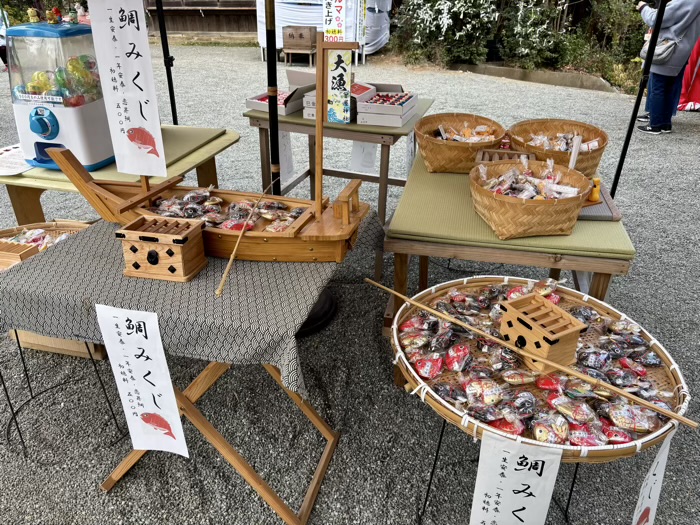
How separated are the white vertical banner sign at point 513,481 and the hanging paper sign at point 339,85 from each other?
75.2 inches

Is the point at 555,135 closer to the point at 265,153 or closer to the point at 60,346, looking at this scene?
the point at 265,153

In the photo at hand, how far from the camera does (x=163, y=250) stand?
136cm

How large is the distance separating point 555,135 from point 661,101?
12.8 ft

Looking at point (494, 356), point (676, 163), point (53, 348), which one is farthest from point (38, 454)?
point (676, 163)

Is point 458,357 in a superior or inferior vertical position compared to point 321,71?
inferior

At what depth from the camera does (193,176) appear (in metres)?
4.52

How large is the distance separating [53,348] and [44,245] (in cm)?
54

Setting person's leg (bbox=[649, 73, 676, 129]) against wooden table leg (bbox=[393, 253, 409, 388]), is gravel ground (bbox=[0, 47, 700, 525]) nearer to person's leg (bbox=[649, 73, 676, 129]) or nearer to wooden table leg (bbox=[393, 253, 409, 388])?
wooden table leg (bbox=[393, 253, 409, 388])

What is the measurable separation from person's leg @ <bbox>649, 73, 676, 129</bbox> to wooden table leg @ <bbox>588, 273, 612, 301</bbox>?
4.50 meters

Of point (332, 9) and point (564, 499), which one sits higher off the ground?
point (332, 9)

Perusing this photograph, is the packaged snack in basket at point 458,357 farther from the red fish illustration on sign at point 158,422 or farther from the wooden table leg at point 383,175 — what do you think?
the wooden table leg at point 383,175

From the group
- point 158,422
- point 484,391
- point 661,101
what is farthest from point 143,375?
point 661,101

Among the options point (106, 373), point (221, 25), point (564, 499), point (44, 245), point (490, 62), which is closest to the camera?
point (564, 499)

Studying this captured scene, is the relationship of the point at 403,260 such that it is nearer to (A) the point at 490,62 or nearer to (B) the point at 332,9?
(B) the point at 332,9
